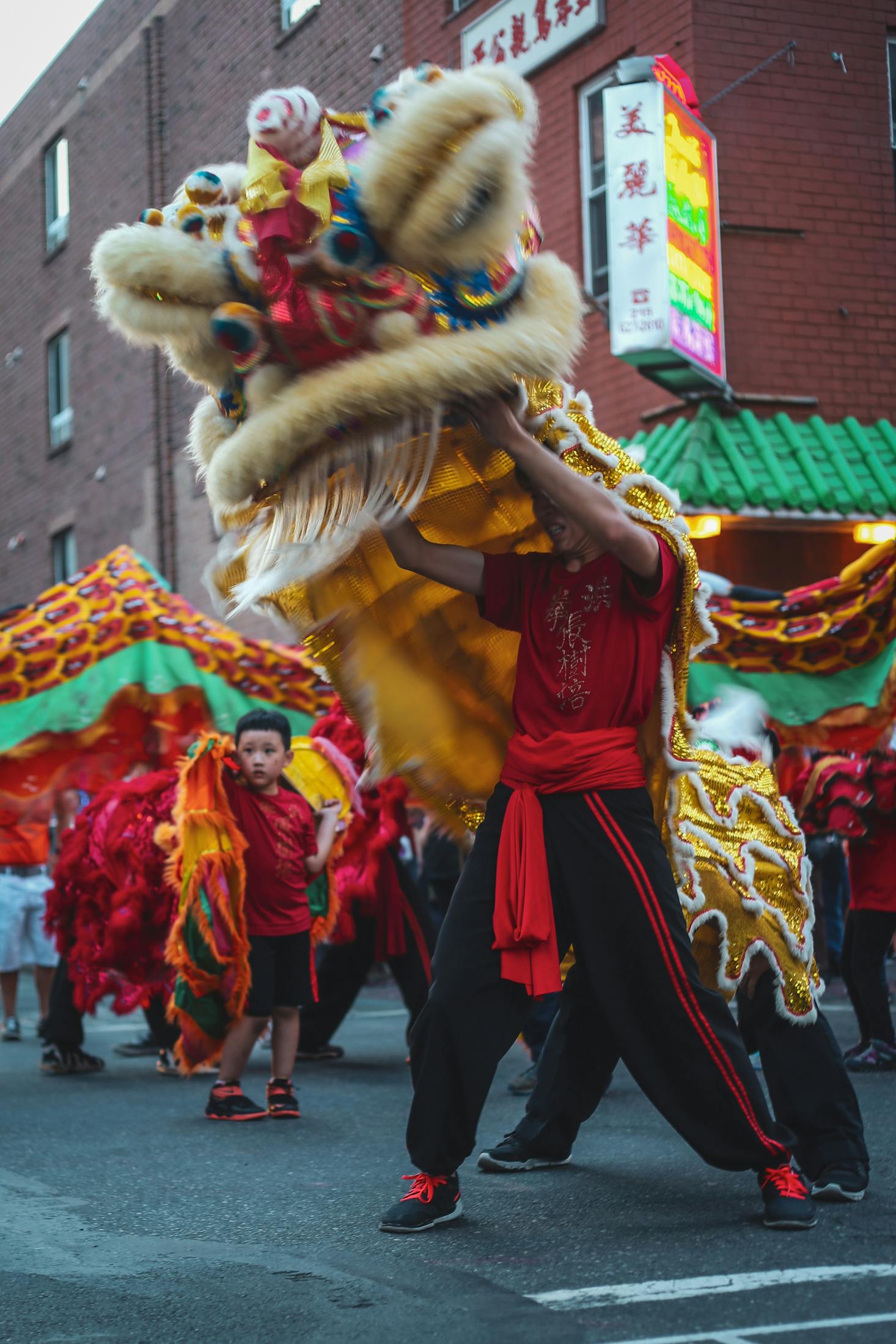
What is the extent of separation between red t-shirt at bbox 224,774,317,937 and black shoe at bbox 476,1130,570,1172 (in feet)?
6.97

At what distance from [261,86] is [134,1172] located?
1572 cm

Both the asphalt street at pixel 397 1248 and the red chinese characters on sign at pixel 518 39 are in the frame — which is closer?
the asphalt street at pixel 397 1248

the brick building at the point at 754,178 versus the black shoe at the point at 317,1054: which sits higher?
the brick building at the point at 754,178

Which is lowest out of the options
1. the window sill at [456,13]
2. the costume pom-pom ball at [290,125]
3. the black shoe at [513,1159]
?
the black shoe at [513,1159]

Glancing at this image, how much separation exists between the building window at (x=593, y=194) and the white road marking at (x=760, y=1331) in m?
11.3

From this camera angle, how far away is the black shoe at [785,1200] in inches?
153

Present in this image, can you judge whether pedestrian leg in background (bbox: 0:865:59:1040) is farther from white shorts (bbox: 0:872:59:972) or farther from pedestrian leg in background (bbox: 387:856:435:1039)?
pedestrian leg in background (bbox: 387:856:435:1039)

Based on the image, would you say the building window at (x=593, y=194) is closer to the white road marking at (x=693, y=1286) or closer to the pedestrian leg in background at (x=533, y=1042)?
the pedestrian leg in background at (x=533, y=1042)

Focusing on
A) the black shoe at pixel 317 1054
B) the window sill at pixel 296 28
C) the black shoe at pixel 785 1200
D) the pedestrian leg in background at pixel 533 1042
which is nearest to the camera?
the black shoe at pixel 785 1200

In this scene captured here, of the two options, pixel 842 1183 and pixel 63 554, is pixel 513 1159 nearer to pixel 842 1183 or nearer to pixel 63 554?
pixel 842 1183

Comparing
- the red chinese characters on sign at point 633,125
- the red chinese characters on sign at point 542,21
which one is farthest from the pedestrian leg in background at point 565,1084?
the red chinese characters on sign at point 542,21

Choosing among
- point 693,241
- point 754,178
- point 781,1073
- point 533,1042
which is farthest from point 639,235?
point 781,1073

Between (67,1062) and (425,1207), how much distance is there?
4.47m

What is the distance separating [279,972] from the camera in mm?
6672
